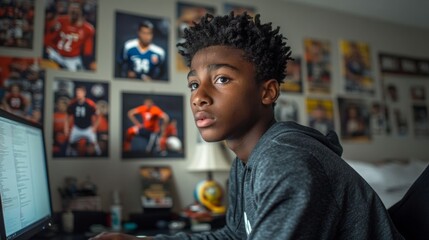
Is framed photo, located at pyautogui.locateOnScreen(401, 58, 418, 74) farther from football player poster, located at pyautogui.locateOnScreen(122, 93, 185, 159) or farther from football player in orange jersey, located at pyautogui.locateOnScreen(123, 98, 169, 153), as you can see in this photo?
football player in orange jersey, located at pyautogui.locateOnScreen(123, 98, 169, 153)

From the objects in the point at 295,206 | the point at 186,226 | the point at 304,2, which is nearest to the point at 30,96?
the point at 186,226

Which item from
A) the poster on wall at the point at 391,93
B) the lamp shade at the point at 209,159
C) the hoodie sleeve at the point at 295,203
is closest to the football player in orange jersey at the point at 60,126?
the lamp shade at the point at 209,159

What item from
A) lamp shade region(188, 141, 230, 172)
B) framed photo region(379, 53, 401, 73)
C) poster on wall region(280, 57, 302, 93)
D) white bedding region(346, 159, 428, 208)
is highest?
framed photo region(379, 53, 401, 73)

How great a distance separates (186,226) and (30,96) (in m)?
1.05

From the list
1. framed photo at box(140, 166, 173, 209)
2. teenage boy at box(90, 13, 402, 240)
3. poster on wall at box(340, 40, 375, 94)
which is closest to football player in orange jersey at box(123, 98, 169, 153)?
framed photo at box(140, 166, 173, 209)

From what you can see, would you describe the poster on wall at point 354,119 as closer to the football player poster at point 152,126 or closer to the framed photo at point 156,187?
the football player poster at point 152,126

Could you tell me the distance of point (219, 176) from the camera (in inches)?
90.3

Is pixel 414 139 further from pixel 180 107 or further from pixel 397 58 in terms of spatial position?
pixel 180 107

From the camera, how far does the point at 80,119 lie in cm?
198

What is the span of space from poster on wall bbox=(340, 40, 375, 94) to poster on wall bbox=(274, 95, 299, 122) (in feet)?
1.70

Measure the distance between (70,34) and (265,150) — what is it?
176 cm

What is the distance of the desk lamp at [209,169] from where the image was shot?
197cm

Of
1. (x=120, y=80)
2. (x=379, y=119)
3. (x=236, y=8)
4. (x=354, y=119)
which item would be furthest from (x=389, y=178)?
(x=120, y=80)

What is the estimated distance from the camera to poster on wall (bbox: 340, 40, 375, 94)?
2.81 meters
